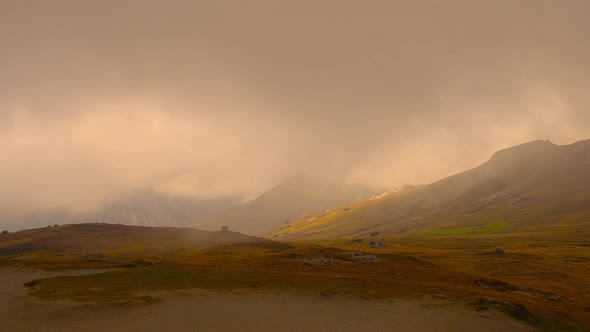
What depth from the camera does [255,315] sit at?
1560 inches

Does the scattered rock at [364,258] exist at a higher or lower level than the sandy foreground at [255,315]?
higher

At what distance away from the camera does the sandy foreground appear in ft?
117

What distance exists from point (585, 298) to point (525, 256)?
4961 centimetres

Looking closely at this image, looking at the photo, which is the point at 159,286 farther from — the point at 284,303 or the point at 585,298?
the point at 585,298

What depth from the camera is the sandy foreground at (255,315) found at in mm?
35656

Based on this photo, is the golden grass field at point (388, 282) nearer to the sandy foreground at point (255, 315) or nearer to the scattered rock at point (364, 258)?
the scattered rock at point (364, 258)

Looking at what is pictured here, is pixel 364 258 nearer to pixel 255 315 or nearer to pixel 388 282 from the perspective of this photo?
pixel 388 282

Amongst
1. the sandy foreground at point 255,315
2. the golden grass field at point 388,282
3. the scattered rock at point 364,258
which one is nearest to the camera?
the sandy foreground at point 255,315

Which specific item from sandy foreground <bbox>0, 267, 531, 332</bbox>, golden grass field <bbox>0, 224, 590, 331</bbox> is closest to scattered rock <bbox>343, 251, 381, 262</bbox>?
golden grass field <bbox>0, 224, 590, 331</bbox>

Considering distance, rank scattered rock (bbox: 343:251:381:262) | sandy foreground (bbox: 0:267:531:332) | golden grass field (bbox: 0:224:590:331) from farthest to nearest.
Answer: scattered rock (bbox: 343:251:381:262) < golden grass field (bbox: 0:224:590:331) < sandy foreground (bbox: 0:267:531:332)

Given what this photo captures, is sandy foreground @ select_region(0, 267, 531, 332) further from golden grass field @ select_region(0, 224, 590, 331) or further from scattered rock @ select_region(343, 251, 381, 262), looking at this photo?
scattered rock @ select_region(343, 251, 381, 262)

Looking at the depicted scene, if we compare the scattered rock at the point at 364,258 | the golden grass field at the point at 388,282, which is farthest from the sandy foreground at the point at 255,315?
the scattered rock at the point at 364,258

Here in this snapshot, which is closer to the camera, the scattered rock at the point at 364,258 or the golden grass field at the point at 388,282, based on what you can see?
the golden grass field at the point at 388,282

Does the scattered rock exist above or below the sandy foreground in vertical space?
above
